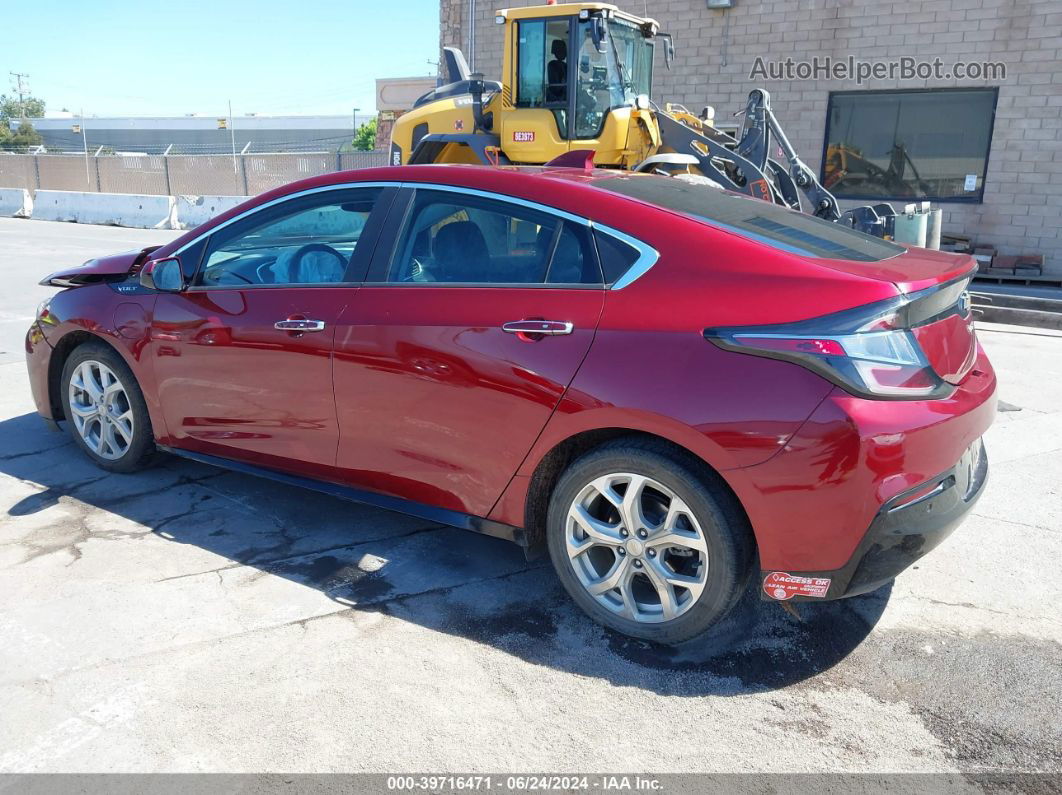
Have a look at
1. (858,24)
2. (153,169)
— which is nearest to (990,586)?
(858,24)

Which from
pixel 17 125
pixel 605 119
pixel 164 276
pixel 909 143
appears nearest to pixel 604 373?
pixel 164 276

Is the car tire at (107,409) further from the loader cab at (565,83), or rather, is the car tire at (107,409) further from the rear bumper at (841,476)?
the loader cab at (565,83)

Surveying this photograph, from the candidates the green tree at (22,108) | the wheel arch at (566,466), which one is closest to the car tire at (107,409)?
the wheel arch at (566,466)

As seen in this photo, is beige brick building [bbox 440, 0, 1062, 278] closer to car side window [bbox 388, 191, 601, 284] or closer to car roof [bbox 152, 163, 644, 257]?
car roof [bbox 152, 163, 644, 257]

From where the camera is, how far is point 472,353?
3.31 meters

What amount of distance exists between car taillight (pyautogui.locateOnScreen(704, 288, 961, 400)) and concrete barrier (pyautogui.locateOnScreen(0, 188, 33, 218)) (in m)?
28.5

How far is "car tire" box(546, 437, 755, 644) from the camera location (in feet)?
9.65

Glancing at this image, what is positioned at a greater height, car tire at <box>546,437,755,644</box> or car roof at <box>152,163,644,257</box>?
car roof at <box>152,163,644,257</box>

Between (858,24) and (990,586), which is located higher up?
(858,24)

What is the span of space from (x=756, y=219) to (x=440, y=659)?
6.75 feet

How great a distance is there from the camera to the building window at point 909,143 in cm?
1507

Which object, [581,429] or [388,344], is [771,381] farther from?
[388,344]

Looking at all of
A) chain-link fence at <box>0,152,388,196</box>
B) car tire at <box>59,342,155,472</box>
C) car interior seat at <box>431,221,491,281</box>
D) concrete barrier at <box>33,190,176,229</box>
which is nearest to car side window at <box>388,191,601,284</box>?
car interior seat at <box>431,221,491,281</box>

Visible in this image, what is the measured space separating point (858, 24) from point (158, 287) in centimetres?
1480
